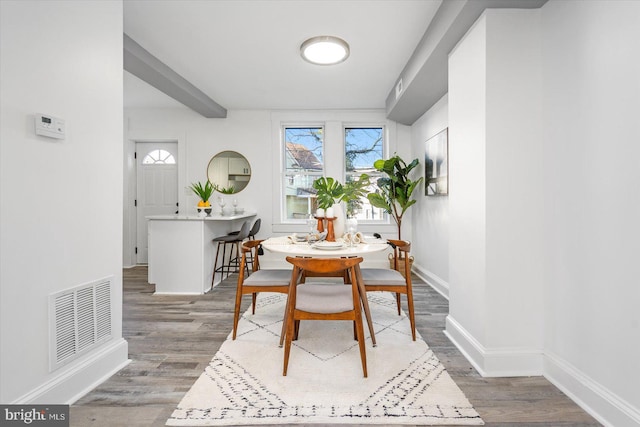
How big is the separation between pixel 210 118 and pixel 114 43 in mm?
3269

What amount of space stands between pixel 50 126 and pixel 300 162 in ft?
12.9

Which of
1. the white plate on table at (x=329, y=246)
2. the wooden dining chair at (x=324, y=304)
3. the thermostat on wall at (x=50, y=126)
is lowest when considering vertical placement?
the wooden dining chair at (x=324, y=304)

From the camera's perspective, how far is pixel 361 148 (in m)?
5.27

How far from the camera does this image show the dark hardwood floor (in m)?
1.54

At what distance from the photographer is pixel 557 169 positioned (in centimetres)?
180

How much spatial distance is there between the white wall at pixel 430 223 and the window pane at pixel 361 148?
0.62 m

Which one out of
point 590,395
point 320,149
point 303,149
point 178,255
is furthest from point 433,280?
point 178,255

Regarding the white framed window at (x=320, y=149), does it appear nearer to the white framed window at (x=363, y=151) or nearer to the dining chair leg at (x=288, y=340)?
the white framed window at (x=363, y=151)

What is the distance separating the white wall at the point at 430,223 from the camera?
3.68 metres

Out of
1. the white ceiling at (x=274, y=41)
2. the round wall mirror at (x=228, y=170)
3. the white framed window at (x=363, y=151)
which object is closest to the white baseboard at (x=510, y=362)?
the white ceiling at (x=274, y=41)

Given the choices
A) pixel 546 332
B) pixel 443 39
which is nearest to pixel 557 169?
pixel 546 332

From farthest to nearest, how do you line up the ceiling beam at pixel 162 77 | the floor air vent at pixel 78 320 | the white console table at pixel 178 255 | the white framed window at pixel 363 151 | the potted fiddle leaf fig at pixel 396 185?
the white framed window at pixel 363 151 → the potted fiddle leaf fig at pixel 396 185 → the white console table at pixel 178 255 → the ceiling beam at pixel 162 77 → the floor air vent at pixel 78 320

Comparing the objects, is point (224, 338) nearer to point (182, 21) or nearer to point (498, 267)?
point (498, 267)

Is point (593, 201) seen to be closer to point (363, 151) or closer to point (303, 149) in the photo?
point (363, 151)
